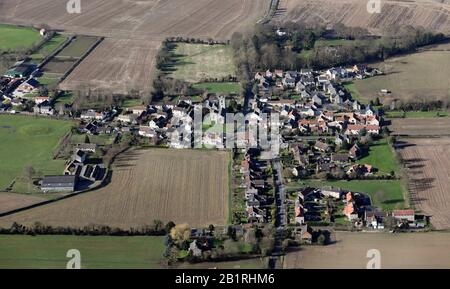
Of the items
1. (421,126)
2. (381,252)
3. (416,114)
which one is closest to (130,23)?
(416,114)

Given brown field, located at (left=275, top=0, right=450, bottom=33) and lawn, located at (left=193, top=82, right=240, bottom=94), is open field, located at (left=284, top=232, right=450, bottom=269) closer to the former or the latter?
lawn, located at (left=193, top=82, right=240, bottom=94)

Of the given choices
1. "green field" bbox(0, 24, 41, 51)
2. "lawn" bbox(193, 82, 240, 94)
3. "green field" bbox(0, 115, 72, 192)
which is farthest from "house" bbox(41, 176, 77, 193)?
"green field" bbox(0, 24, 41, 51)

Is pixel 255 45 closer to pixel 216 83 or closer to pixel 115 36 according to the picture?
Result: pixel 216 83

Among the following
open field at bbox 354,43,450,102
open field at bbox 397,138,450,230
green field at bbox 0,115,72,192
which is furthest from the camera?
open field at bbox 354,43,450,102

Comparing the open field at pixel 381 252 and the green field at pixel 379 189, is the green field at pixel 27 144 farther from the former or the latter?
the open field at pixel 381 252

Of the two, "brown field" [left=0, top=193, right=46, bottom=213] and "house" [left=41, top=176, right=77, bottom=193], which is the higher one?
"house" [left=41, top=176, right=77, bottom=193]

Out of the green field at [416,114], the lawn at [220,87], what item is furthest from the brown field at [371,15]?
the green field at [416,114]

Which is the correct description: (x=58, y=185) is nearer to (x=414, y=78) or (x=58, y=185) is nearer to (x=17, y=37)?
(x=414, y=78)
